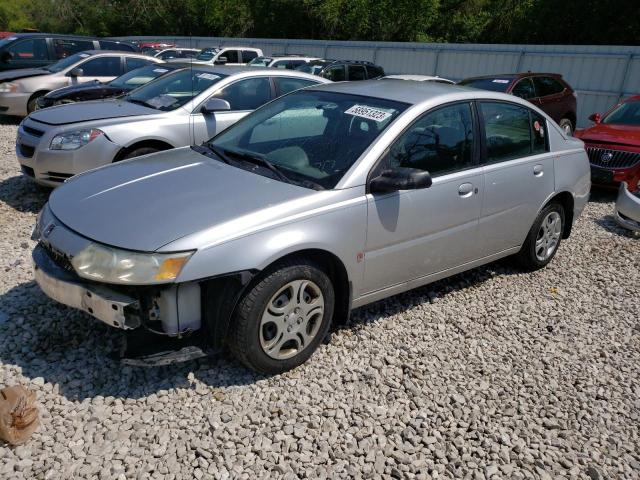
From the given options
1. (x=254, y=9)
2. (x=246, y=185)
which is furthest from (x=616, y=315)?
(x=254, y=9)

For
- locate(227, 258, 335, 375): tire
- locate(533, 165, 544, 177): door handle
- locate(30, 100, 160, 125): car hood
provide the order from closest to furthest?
1. locate(227, 258, 335, 375): tire
2. locate(533, 165, 544, 177): door handle
3. locate(30, 100, 160, 125): car hood

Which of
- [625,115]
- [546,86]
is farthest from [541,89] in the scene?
[625,115]

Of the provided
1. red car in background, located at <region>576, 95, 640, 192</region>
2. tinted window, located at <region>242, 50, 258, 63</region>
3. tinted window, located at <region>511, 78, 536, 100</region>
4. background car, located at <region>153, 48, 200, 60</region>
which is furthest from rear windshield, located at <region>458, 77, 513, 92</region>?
background car, located at <region>153, 48, 200, 60</region>

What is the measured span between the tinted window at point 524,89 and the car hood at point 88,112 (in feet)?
23.6

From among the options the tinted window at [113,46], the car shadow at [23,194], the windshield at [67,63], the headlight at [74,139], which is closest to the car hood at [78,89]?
the car shadow at [23,194]

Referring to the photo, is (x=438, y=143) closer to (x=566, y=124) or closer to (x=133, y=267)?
(x=133, y=267)

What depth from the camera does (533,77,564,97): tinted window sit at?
11258mm

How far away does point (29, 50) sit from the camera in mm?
13164

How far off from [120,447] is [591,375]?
2949 mm

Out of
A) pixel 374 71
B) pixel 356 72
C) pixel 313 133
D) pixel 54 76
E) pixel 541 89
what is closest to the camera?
pixel 313 133

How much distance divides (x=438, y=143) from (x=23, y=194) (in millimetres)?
4983

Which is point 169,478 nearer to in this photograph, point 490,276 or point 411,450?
point 411,450

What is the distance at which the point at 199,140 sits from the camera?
6352 millimetres

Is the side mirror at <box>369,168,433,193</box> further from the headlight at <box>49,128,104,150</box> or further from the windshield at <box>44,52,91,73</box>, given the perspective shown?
the windshield at <box>44,52,91,73</box>
